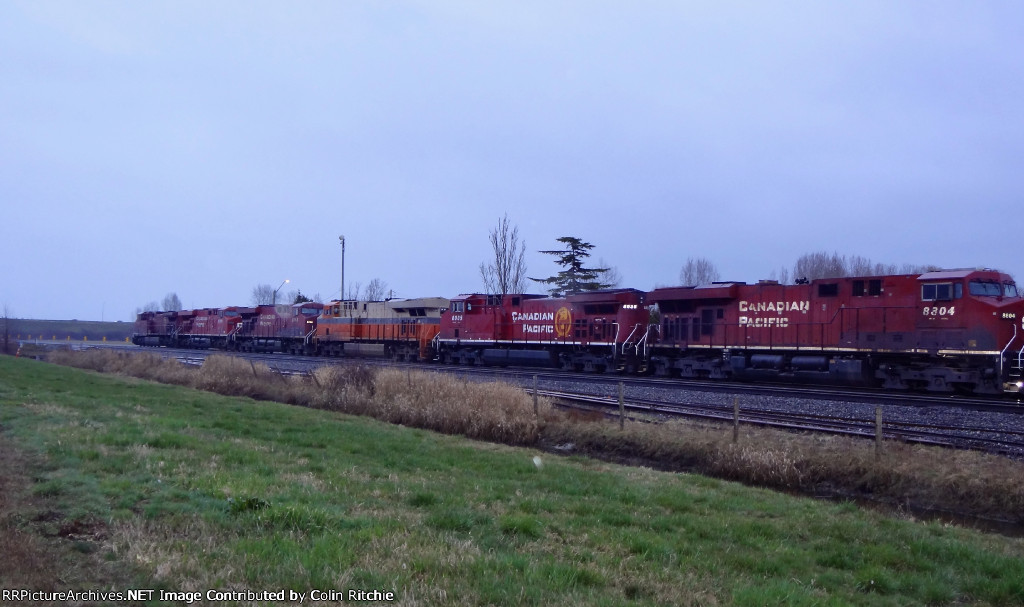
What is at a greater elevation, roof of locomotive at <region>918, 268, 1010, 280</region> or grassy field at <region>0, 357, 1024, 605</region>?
roof of locomotive at <region>918, 268, 1010, 280</region>

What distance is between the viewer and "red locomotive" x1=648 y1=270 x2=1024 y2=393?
22.0m

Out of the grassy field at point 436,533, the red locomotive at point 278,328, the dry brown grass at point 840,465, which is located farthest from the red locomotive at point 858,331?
the red locomotive at point 278,328

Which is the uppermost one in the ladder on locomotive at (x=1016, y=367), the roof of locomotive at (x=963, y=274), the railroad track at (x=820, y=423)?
the roof of locomotive at (x=963, y=274)

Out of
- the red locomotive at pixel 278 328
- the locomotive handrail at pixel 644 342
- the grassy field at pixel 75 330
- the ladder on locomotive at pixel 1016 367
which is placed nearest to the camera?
the ladder on locomotive at pixel 1016 367

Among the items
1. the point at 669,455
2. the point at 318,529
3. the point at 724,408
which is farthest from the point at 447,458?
the point at 724,408

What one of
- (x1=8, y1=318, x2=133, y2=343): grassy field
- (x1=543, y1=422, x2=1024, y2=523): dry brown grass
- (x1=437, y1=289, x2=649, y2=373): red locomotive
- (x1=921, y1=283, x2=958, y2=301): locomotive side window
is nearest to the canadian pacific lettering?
(x1=921, y1=283, x2=958, y2=301): locomotive side window

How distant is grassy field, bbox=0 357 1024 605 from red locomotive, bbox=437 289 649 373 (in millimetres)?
20182

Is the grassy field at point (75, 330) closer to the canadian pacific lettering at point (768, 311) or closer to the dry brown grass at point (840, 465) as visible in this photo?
the canadian pacific lettering at point (768, 311)

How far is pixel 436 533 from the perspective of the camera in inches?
273

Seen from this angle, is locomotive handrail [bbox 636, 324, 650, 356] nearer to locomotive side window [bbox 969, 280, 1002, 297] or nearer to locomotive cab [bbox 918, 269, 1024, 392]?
locomotive cab [bbox 918, 269, 1024, 392]

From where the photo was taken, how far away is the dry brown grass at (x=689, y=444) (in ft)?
A: 38.3

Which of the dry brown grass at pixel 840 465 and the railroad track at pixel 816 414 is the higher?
the railroad track at pixel 816 414

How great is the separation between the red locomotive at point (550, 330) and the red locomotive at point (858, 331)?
5.30 feet

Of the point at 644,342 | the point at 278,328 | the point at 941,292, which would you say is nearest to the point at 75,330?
the point at 278,328
